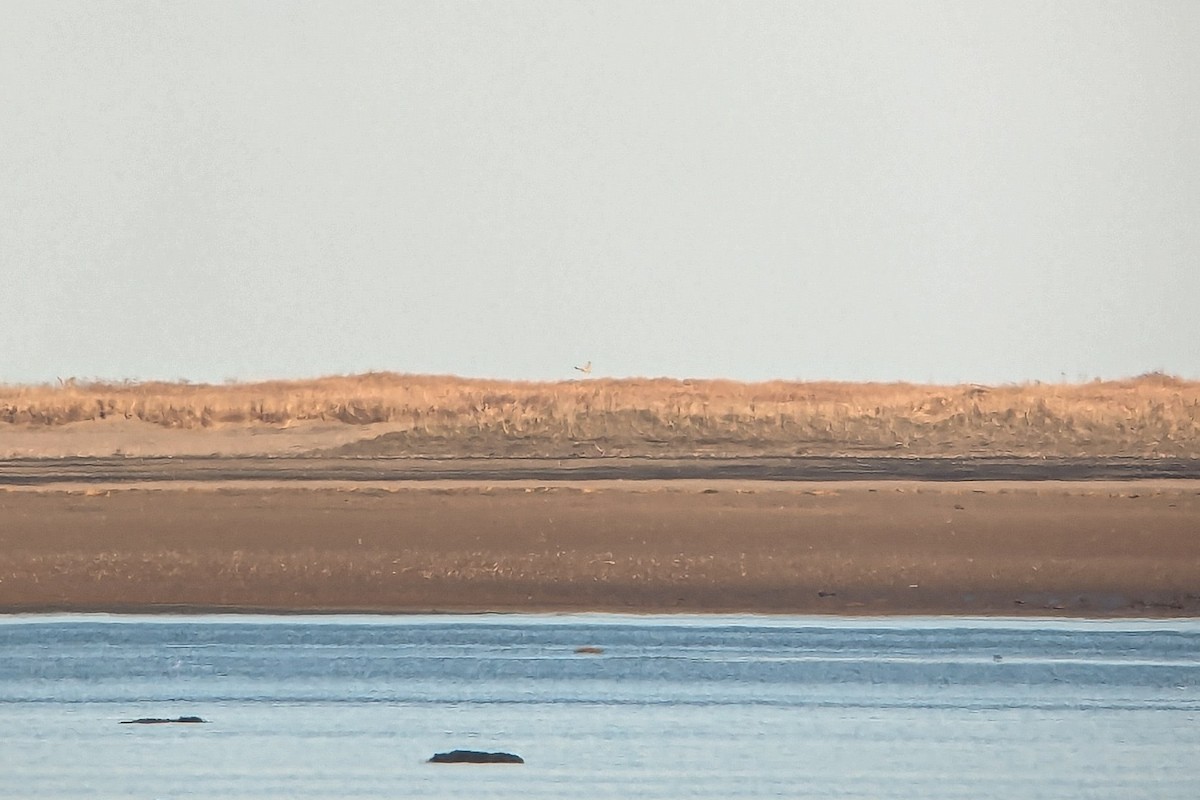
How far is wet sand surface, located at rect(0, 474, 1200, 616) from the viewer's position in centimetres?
196

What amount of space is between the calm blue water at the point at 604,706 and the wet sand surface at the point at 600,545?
0.05 meters

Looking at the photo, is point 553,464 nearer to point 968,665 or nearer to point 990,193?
point 968,665

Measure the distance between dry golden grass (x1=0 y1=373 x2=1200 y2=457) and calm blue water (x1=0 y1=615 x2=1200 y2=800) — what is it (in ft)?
1.13

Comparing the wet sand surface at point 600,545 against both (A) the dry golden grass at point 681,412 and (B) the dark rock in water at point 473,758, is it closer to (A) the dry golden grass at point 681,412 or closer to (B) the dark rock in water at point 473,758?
(A) the dry golden grass at point 681,412

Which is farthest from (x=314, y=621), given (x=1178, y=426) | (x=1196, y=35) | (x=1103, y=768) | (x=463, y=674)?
(x=1196, y=35)

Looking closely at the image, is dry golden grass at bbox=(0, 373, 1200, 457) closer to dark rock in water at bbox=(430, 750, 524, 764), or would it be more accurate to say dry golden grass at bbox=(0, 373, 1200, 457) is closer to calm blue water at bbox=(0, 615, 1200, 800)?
calm blue water at bbox=(0, 615, 1200, 800)

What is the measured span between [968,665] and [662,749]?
0.61 meters

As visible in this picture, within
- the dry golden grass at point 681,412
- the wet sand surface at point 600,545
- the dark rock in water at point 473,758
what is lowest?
the dark rock in water at point 473,758

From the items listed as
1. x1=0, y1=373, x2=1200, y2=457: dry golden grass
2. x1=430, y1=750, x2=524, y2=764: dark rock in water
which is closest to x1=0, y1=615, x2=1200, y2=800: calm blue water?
x1=430, y1=750, x2=524, y2=764: dark rock in water

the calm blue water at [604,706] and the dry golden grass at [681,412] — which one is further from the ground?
the dry golden grass at [681,412]

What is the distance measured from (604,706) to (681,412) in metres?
0.58

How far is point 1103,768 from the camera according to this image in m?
1.81

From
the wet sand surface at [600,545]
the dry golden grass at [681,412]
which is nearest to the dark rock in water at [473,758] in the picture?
the wet sand surface at [600,545]

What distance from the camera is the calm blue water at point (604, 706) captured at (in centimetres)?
180
